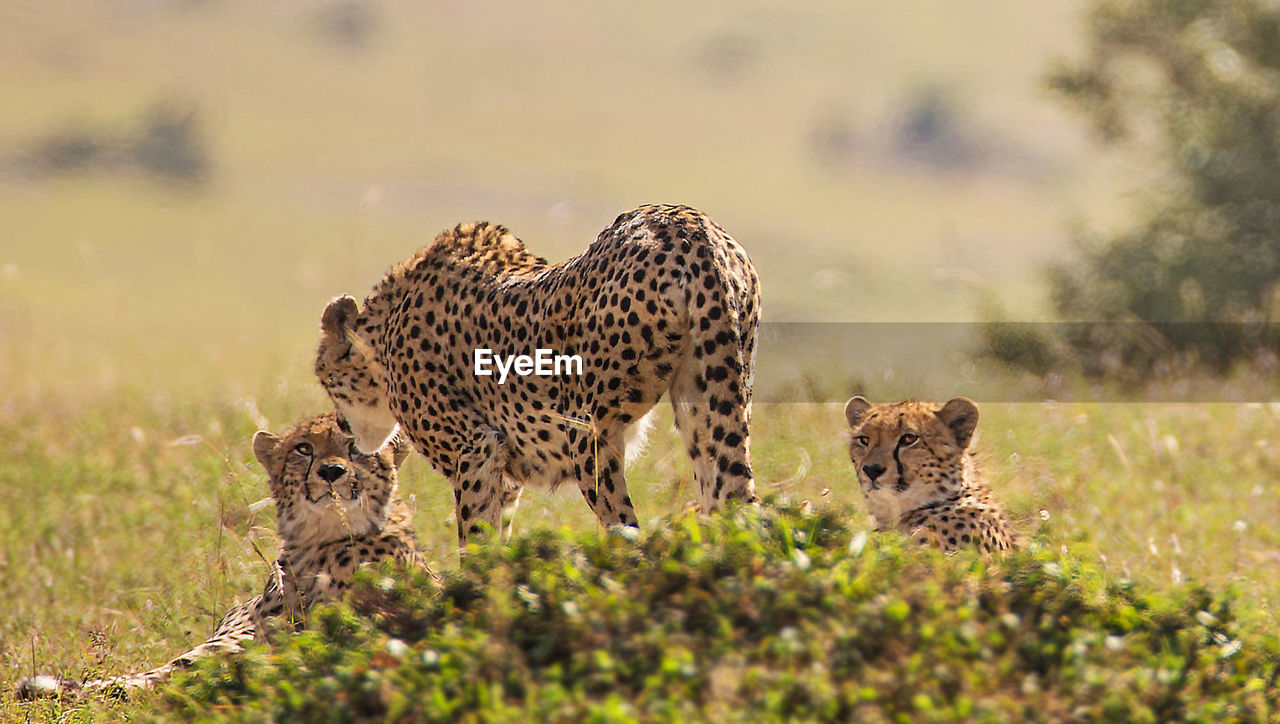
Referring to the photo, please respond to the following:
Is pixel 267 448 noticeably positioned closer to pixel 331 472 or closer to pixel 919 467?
pixel 331 472

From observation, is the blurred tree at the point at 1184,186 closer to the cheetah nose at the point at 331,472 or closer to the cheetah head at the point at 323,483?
the cheetah head at the point at 323,483

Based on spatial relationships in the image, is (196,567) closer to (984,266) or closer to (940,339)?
(940,339)

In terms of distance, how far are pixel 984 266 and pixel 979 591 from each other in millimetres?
21690

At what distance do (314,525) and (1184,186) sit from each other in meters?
10.6

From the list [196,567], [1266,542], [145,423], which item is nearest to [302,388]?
[145,423]

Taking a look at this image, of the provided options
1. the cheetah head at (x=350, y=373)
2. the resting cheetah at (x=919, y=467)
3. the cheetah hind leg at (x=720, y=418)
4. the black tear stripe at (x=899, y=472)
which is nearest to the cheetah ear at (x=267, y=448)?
the cheetah head at (x=350, y=373)

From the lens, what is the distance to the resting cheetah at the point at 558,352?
493 cm

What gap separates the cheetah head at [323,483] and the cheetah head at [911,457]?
1.73m

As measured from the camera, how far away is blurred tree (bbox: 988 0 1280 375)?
496 inches

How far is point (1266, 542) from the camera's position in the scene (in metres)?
6.95

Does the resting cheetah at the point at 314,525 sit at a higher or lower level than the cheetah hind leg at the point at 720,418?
lower

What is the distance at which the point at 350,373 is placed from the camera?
627cm

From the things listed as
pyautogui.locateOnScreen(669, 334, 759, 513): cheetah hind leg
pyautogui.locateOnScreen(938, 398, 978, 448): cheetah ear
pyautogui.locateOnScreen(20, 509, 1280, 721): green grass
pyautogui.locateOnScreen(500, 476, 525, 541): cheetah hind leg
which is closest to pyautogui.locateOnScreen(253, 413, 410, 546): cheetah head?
pyautogui.locateOnScreen(500, 476, 525, 541): cheetah hind leg

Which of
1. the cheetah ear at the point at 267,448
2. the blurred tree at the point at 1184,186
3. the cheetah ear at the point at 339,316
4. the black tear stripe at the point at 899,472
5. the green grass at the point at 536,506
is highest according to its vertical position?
the blurred tree at the point at 1184,186
